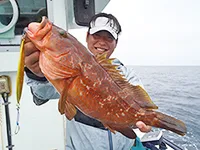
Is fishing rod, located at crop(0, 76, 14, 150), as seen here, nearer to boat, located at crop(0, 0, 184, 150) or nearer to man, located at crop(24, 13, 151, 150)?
boat, located at crop(0, 0, 184, 150)

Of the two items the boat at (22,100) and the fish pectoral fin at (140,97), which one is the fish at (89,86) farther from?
the boat at (22,100)

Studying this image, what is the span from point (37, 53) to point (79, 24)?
1.70 metres

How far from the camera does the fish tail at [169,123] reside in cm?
87

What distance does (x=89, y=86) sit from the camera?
0.91 meters

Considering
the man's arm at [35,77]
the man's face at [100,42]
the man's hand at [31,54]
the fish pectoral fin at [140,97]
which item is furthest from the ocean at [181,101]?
the man's hand at [31,54]

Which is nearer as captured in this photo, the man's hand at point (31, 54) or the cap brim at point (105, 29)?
the man's hand at point (31, 54)

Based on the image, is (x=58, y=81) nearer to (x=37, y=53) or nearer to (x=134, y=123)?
(x=37, y=53)

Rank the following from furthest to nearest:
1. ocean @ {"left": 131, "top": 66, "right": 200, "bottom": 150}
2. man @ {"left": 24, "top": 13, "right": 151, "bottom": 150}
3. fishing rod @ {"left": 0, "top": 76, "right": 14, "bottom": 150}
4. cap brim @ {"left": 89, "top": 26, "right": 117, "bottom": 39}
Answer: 1. ocean @ {"left": 131, "top": 66, "right": 200, "bottom": 150}
2. fishing rod @ {"left": 0, "top": 76, "right": 14, "bottom": 150}
3. cap brim @ {"left": 89, "top": 26, "right": 117, "bottom": 39}
4. man @ {"left": 24, "top": 13, "right": 151, "bottom": 150}

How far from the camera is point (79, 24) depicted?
2.55 metres

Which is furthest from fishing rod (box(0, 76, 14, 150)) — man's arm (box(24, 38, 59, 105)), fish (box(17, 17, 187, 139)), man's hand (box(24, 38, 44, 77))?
fish (box(17, 17, 187, 139))

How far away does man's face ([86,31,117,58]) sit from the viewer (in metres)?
1.67

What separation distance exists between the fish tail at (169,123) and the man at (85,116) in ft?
1.73

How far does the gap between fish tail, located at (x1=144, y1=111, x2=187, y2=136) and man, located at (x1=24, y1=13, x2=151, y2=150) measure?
526 mm

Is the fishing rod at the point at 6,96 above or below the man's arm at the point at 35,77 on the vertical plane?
below
